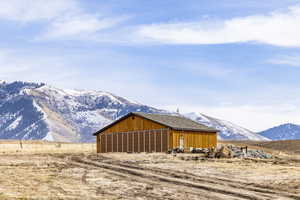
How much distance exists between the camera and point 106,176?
30469 mm

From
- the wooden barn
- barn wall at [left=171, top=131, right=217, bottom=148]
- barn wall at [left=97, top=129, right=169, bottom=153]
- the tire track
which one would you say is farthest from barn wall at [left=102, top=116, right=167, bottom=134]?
the tire track

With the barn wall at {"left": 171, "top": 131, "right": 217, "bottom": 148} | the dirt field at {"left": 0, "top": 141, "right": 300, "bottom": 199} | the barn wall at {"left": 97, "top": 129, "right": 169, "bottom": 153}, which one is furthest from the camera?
the barn wall at {"left": 97, "top": 129, "right": 169, "bottom": 153}

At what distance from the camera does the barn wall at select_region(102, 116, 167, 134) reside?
6844 cm

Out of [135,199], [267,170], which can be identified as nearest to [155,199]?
[135,199]

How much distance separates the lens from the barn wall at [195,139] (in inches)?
2598

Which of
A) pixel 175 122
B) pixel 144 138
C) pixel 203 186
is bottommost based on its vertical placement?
pixel 203 186

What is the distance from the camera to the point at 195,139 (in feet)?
230

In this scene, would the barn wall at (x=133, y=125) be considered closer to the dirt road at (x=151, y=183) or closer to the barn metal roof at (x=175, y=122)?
the barn metal roof at (x=175, y=122)

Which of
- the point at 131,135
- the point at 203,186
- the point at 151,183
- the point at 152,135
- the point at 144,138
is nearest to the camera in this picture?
the point at 203,186

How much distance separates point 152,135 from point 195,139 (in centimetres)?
641

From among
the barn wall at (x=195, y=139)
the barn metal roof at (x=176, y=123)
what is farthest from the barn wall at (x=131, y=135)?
the barn wall at (x=195, y=139)

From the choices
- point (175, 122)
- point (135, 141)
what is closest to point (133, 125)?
point (135, 141)

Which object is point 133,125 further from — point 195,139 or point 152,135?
point 195,139

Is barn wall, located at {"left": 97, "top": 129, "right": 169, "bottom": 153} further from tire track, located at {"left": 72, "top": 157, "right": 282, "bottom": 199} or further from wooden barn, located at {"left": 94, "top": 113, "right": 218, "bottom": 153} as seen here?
tire track, located at {"left": 72, "top": 157, "right": 282, "bottom": 199}
